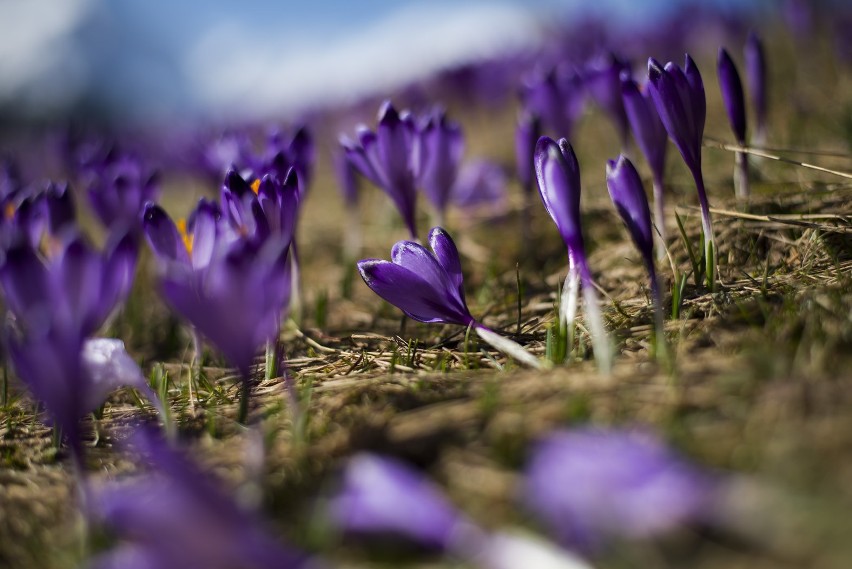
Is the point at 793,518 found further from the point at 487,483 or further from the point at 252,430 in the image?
the point at 252,430

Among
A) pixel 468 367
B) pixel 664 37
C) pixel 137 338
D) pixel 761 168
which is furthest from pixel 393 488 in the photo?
pixel 664 37

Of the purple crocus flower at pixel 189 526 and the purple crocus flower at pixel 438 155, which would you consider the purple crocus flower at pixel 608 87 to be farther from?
the purple crocus flower at pixel 189 526

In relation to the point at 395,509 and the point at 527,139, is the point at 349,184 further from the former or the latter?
the point at 395,509

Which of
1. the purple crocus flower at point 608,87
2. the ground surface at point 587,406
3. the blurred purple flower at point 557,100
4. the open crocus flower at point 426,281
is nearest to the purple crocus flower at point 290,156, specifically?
the ground surface at point 587,406

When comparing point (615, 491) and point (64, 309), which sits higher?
point (64, 309)

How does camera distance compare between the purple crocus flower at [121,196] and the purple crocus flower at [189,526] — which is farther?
the purple crocus flower at [121,196]

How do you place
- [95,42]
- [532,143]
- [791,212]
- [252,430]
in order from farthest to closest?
1. [95,42]
2. [532,143]
3. [791,212]
4. [252,430]

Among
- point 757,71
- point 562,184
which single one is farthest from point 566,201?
point 757,71
